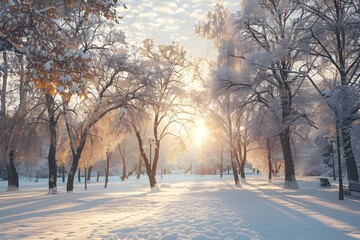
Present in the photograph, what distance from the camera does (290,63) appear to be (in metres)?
24.9

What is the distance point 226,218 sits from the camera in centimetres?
1079

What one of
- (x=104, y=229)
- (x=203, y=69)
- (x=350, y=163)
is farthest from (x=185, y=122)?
(x=104, y=229)

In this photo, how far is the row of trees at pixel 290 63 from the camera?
17.0 meters

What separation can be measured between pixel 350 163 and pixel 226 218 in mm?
11159

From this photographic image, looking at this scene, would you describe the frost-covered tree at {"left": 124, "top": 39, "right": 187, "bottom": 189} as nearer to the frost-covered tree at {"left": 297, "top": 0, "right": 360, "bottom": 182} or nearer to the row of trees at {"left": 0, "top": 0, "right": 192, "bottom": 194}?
the row of trees at {"left": 0, "top": 0, "right": 192, "bottom": 194}

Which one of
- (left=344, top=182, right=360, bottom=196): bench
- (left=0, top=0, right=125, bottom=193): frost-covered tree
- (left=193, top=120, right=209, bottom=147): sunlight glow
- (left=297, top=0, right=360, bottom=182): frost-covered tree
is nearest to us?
(left=0, top=0, right=125, bottom=193): frost-covered tree

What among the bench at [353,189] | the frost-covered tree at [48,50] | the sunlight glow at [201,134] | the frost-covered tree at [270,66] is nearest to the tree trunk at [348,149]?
the bench at [353,189]

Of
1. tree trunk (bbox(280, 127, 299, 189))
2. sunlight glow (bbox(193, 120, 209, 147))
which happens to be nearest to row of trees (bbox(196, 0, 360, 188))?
tree trunk (bbox(280, 127, 299, 189))

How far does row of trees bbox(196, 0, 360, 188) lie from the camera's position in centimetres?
1702

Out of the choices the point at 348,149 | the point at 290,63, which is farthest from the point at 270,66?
the point at 348,149

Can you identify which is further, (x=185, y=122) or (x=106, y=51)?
(x=185, y=122)

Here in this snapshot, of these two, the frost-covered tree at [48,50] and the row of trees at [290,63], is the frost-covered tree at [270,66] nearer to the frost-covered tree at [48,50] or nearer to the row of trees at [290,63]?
the row of trees at [290,63]

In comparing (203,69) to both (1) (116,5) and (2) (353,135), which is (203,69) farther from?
(1) (116,5)

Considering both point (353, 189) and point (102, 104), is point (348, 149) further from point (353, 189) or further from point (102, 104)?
point (102, 104)
